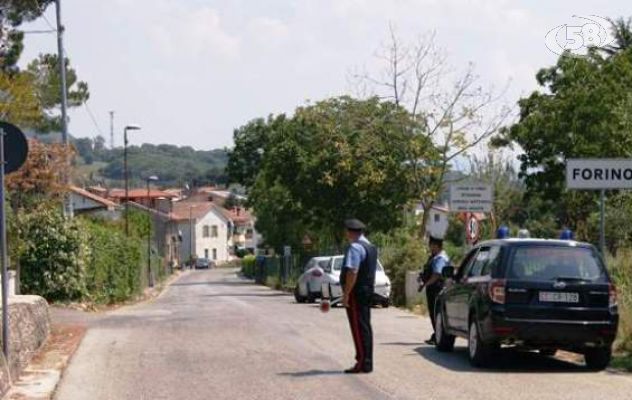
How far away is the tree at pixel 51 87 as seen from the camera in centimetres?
3331

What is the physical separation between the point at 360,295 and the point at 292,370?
1.26 metres

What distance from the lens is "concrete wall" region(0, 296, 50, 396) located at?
11.8 meters

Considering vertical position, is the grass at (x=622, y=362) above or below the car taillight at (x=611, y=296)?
below

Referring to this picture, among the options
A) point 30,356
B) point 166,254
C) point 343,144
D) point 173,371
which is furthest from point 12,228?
point 166,254

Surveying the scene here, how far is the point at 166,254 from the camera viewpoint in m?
108

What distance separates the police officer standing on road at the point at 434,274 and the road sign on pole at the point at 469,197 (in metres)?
6.47

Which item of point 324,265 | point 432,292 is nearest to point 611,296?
point 432,292

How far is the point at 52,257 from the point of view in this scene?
27641 millimetres

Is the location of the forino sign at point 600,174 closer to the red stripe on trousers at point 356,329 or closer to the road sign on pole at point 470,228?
the red stripe on trousers at point 356,329

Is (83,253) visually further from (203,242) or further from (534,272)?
(203,242)

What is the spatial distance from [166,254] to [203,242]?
36.3m

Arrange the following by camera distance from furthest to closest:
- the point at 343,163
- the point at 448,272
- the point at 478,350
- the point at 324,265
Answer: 1. the point at 343,163
2. the point at 324,265
3. the point at 448,272
4. the point at 478,350

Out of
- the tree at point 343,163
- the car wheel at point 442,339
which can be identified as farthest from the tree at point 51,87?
the car wheel at point 442,339

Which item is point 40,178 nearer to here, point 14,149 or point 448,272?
point 448,272
